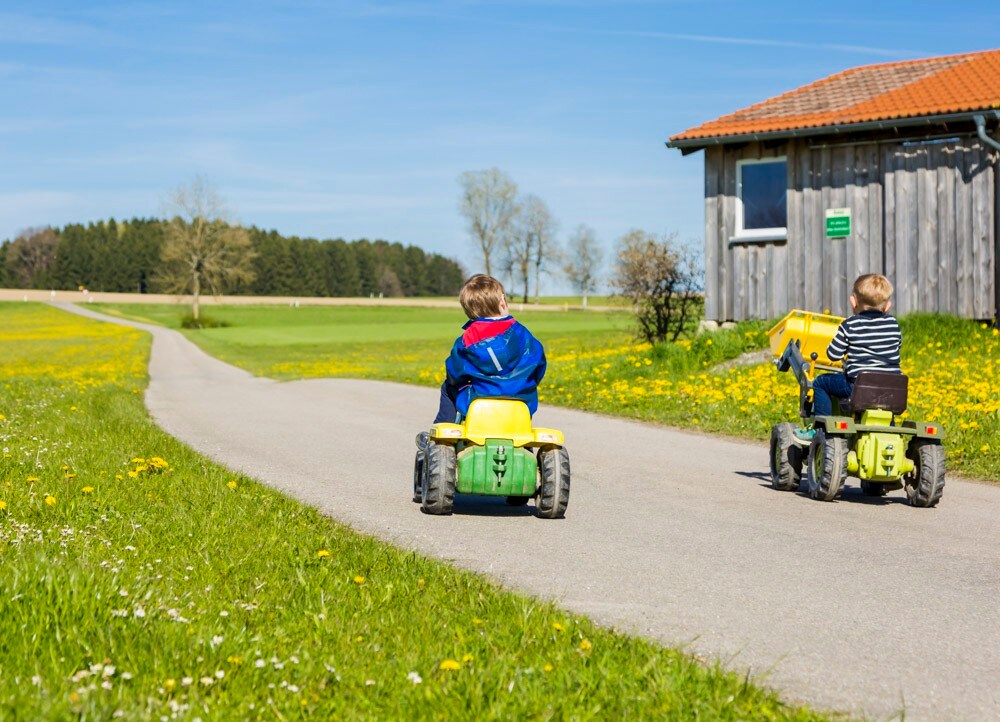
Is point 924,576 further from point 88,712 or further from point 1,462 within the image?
point 1,462

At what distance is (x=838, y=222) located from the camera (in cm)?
1914

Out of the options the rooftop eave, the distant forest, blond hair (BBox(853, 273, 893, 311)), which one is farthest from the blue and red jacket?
the distant forest

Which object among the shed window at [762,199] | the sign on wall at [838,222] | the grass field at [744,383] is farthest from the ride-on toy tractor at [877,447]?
the shed window at [762,199]

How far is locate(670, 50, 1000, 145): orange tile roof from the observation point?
1825cm

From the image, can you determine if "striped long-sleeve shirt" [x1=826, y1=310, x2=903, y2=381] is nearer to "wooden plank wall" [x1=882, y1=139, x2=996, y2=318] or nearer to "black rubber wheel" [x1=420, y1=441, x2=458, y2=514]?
"black rubber wheel" [x1=420, y1=441, x2=458, y2=514]

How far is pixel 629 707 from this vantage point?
11.1ft

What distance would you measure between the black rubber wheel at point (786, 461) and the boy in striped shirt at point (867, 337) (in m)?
0.61

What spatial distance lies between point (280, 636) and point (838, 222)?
17.0 m

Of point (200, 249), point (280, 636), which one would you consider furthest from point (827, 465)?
point (200, 249)

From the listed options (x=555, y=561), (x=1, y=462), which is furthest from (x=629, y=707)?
(x=1, y=462)

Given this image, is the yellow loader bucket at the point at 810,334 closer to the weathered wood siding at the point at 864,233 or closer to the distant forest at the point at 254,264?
the weathered wood siding at the point at 864,233

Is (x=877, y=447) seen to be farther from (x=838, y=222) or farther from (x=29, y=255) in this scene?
(x=29, y=255)

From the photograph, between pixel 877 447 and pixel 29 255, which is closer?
pixel 877 447

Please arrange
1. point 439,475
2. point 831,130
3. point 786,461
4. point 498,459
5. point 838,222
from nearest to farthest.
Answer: point 498,459, point 439,475, point 786,461, point 831,130, point 838,222
